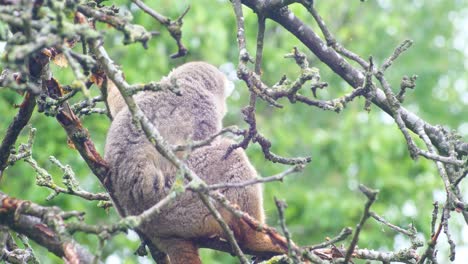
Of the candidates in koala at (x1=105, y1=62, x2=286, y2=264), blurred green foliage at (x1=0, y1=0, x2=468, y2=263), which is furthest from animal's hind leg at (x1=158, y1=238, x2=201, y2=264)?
blurred green foliage at (x1=0, y1=0, x2=468, y2=263)

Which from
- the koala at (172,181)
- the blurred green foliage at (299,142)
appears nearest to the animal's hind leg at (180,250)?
the koala at (172,181)

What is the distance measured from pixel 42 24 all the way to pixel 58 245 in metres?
0.88

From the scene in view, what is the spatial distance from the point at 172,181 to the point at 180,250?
44 centimetres

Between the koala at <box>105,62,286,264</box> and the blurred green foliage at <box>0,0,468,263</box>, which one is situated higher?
the blurred green foliage at <box>0,0,468,263</box>

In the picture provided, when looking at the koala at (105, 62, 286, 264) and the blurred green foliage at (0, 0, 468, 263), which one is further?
the blurred green foliage at (0, 0, 468, 263)

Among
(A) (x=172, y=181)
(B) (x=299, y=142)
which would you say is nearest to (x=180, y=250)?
(A) (x=172, y=181)

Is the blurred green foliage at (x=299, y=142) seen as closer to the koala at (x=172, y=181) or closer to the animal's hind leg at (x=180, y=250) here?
the koala at (x=172, y=181)

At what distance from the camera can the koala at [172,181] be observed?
5.00 metres

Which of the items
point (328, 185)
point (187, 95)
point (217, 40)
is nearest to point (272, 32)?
point (328, 185)

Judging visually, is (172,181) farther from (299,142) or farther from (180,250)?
(299,142)

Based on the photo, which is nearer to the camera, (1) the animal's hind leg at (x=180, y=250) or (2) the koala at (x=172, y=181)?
(1) the animal's hind leg at (x=180, y=250)

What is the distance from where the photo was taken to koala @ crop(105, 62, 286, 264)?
5.00 meters

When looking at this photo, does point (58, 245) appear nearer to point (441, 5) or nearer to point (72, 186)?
point (72, 186)

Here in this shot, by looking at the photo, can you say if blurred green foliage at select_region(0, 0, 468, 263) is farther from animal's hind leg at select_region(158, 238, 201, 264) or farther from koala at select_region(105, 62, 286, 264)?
animal's hind leg at select_region(158, 238, 201, 264)
